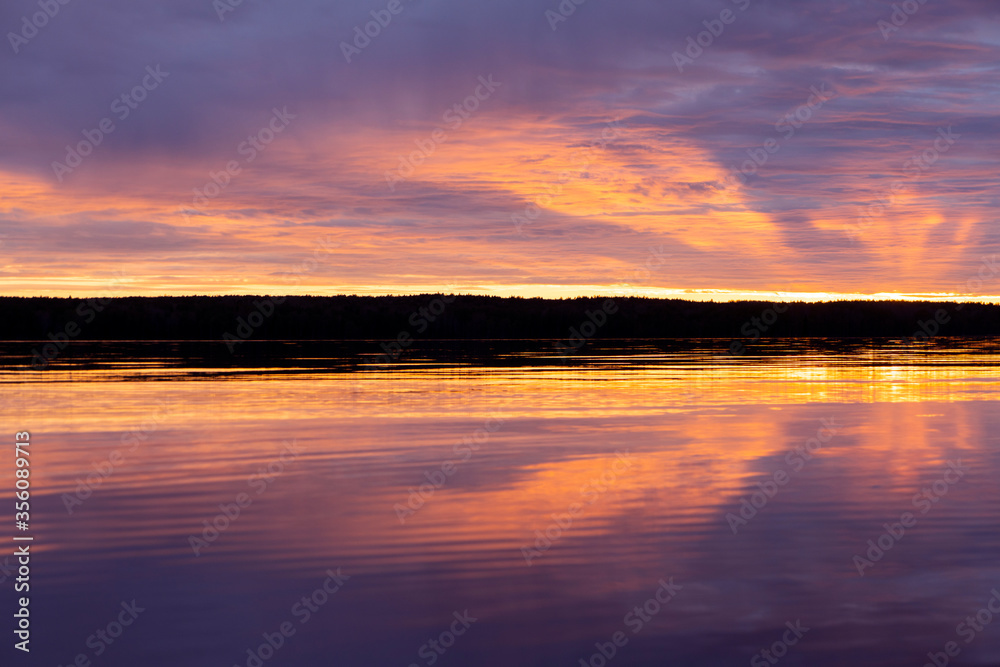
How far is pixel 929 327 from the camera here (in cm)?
14550

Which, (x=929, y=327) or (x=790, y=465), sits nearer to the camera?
(x=790, y=465)

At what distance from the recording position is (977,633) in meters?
8.46

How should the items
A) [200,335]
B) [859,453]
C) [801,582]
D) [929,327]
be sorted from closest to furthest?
1. [801,582]
2. [859,453]
3. [200,335]
4. [929,327]

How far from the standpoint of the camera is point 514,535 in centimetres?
1184

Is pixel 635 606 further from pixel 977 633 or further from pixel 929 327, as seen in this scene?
pixel 929 327

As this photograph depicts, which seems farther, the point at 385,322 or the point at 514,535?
the point at 385,322

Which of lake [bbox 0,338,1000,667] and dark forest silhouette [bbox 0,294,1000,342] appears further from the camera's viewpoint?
dark forest silhouette [bbox 0,294,1000,342]

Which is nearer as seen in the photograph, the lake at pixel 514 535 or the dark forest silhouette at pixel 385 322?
the lake at pixel 514 535

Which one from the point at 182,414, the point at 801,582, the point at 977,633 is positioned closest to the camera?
the point at 977,633

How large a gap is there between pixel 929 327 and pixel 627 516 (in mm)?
145389

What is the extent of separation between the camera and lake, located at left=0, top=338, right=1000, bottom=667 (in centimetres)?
848

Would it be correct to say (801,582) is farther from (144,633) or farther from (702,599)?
(144,633)

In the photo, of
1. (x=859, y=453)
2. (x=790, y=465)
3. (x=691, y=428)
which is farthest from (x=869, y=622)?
(x=691, y=428)

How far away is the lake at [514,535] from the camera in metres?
8.48
